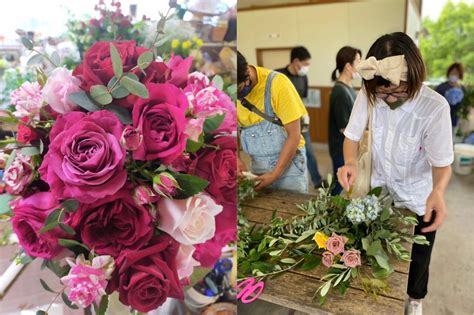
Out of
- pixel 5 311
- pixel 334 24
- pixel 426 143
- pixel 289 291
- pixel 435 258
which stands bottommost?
pixel 435 258

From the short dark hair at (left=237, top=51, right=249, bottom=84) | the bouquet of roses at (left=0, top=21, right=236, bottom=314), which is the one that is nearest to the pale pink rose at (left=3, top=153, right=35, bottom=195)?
the bouquet of roses at (left=0, top=21, right=236, bottom=314)

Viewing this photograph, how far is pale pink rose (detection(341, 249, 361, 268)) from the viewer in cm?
92

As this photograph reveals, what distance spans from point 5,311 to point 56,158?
30cm

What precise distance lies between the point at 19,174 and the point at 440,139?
38.1 inches

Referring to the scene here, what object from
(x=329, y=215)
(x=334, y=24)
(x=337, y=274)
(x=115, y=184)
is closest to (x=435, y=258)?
(x=329, y=215)

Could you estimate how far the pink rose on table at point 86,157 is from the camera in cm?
51

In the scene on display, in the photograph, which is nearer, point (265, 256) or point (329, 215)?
point (265, 256)

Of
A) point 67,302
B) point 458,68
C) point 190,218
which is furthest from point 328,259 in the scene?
point 458,68

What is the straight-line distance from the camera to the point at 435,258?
223cm

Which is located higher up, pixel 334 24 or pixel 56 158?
pixel 334 24

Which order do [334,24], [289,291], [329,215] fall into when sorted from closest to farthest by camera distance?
[289,291] < [329,215] < [334,24]

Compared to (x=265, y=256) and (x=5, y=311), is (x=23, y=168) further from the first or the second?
(x=265, y=256)

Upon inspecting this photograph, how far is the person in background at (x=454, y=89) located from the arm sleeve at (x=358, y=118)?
1.12 metres

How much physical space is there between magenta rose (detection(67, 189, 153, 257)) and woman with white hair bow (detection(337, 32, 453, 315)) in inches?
25.4
